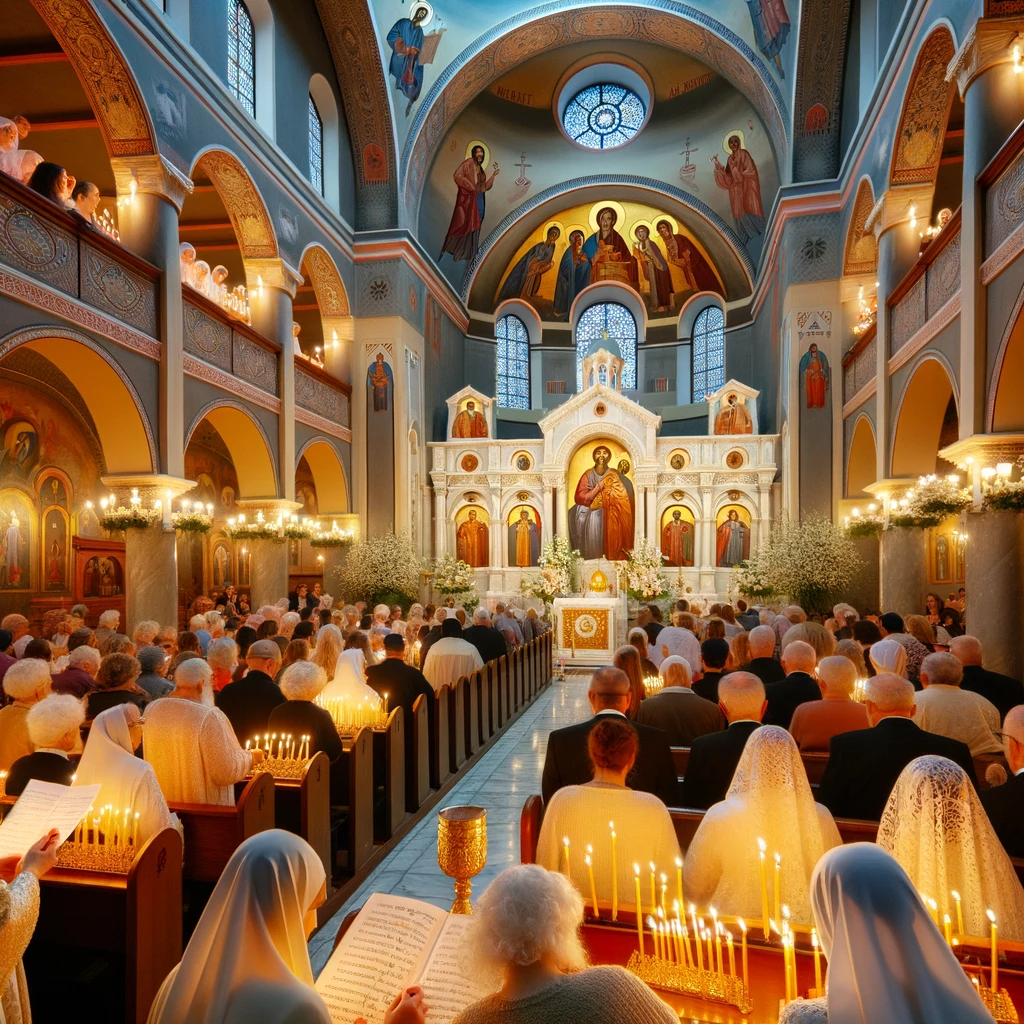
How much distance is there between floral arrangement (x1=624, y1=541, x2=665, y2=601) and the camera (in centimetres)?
1747

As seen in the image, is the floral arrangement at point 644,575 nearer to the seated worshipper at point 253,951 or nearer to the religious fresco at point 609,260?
the religious fresco at point 609,260

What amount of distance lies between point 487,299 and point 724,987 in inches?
984

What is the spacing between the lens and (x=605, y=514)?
861 inches

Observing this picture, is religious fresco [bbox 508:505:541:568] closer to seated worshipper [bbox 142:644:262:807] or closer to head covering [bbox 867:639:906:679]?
head covering [bbox 867:639:906:679]

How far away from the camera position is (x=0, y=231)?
8.27m

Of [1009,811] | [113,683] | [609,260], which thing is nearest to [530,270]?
[609,260]

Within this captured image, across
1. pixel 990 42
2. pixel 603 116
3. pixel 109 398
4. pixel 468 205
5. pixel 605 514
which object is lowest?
pixel 605 514

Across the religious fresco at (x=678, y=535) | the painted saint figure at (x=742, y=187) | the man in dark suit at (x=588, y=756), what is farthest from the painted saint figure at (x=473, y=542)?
the man in dark suit at (x=588, y=756)

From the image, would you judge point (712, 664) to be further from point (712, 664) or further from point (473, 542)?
point (473, 542)

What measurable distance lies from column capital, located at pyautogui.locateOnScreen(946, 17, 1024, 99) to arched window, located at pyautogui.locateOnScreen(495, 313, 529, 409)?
1845cm

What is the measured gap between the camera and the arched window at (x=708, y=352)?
25.0 meters

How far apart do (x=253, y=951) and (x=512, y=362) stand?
83.5ft

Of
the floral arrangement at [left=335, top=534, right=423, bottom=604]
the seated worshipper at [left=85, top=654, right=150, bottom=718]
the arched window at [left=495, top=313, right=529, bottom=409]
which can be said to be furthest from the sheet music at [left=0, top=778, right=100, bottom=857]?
the arched window at [left=495, top=313, right=529, bottom=409]

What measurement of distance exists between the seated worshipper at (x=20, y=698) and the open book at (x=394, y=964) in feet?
10.9
